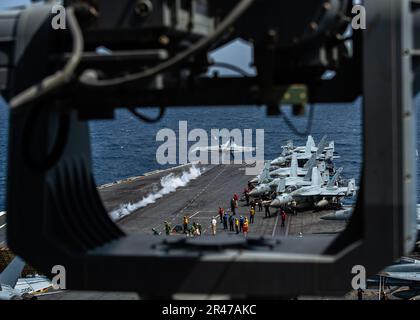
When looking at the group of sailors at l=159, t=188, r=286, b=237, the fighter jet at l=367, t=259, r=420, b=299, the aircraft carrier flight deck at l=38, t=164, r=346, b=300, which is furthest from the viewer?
the aircraft carrier flight deck at l=38, t=164, r=346, b=300

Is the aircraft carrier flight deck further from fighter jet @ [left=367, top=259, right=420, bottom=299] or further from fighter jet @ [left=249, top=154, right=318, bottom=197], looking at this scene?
fighter jet @ [left=367, top=259, right=420, bottom=299]

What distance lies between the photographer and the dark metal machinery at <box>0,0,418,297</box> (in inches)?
252

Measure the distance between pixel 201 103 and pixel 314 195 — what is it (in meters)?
59.6

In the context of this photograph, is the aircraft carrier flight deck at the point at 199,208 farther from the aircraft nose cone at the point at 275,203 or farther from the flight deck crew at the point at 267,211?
the aircraft nose cone at the point at 275,203

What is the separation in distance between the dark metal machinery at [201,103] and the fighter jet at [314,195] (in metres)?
55.3

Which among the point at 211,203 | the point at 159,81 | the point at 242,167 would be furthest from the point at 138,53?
the point at 242,167

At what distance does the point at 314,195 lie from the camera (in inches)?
2584

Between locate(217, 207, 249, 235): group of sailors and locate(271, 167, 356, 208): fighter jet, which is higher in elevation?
locate(271, 167, 356, 208): fighter jet

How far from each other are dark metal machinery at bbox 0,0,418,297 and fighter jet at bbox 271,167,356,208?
2176 inches

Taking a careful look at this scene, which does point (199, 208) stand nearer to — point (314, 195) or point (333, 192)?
point (314, 195)

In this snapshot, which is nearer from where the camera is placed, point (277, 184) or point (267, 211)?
point (267, 211)

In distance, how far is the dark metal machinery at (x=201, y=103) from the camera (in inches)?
252

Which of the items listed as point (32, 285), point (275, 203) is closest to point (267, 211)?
point (275, 203)

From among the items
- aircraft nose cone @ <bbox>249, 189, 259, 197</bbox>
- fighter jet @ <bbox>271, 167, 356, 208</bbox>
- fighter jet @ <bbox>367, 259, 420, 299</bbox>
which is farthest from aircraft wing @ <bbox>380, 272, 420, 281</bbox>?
aircraft nose cone @ <bbox>249, 189, 259, 197</bbox>
